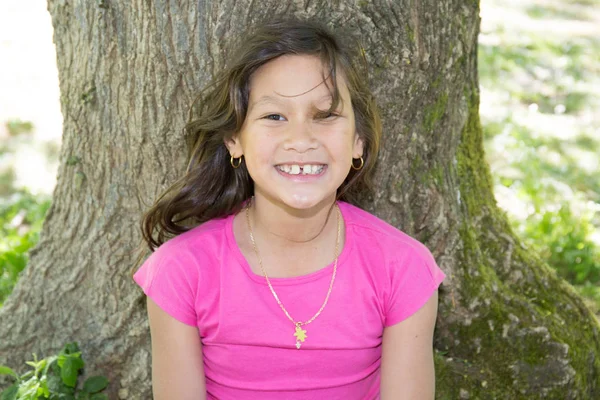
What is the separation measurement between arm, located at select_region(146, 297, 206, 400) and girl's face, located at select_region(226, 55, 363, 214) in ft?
1.74

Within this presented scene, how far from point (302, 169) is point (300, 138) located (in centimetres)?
10

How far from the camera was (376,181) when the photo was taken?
282 cm

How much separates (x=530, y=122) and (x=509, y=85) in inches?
29.4

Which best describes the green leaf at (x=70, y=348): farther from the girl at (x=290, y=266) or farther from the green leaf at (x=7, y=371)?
the girl at (x=290, y=266)

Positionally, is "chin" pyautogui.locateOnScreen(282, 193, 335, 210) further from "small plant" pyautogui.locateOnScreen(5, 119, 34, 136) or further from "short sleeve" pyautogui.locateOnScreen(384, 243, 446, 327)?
"small plant" pyautogui.locateOnScreen(5, 119, 34, 136)

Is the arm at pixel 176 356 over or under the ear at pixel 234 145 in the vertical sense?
under

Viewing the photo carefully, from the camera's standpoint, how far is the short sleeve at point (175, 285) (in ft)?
7.88

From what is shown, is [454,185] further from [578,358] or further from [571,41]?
[571,41]

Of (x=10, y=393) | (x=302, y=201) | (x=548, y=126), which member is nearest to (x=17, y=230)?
(x=10, y=393)

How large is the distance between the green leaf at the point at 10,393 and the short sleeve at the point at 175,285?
0.80 meters

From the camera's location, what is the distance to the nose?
2.29 metres

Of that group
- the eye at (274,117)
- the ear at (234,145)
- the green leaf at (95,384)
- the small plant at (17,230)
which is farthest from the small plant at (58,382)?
the eye at (274,117)

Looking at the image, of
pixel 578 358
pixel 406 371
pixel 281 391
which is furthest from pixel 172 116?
pixel 578 358

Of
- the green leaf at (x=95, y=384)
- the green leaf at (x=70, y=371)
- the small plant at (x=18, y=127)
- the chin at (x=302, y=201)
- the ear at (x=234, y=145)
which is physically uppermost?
the ear at (x=234, y=145)
